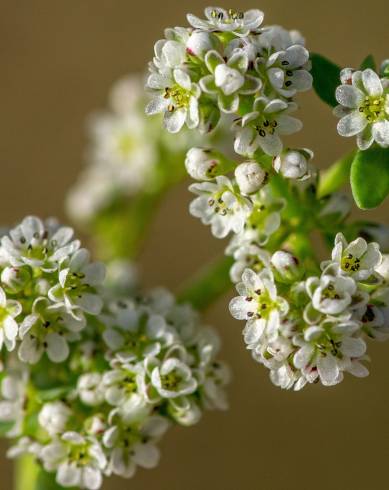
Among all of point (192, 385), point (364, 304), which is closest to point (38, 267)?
point (192, 385)

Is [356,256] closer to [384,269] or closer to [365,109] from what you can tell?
[384,269]

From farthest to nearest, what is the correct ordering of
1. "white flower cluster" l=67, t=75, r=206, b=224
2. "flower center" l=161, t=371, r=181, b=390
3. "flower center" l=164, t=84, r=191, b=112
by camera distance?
"white flower cluster" l=67, t=75, r=206, b=224
"flower center" l=161, t=371, r=181, b=390
"flower center" l=164, t=84, r=191, b=112

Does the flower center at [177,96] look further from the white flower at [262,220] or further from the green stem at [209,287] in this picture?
the green stem at [209,287]

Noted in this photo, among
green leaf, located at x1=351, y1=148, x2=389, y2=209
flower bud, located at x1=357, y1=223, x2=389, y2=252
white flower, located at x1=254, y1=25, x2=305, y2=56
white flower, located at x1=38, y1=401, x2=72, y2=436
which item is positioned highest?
white flower, located at x1=254, y1=25, x2=305, y2=56

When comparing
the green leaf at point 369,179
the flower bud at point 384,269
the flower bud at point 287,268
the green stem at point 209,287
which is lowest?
the green stem at point 209,287

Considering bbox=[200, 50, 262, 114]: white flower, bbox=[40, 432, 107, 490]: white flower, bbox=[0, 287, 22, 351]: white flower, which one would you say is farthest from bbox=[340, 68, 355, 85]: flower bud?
bbox=[40, 432, 107, 490]: white flower

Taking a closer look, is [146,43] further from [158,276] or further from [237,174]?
[237,174]

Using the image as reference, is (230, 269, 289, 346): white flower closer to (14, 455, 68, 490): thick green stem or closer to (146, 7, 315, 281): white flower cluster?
(146, 7, 315, 281): white flower cluster

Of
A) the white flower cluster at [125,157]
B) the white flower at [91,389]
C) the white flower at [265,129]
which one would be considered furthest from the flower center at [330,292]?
the white flower cluster at [125,157]
